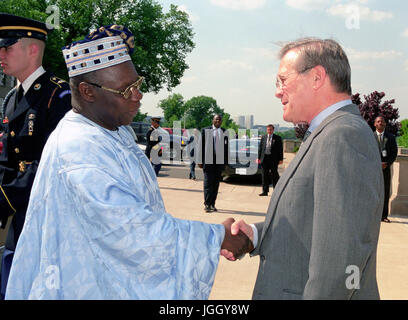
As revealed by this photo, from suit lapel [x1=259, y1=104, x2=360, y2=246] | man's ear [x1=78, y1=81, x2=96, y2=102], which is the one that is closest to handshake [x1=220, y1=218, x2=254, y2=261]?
suit lapel [x1=259, y1=104, x2=360, y2=246]

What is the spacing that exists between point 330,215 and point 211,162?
744 centimetres

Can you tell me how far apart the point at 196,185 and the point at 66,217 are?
38.4 ft

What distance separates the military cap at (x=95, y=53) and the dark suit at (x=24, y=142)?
99 cm

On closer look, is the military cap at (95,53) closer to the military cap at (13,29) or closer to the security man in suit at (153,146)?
the military cap at (13,29)

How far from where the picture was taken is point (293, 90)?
1.90 meters

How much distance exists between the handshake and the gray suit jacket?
201mm

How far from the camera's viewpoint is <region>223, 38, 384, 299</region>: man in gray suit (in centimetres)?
157

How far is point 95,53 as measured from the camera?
1950 millimetres

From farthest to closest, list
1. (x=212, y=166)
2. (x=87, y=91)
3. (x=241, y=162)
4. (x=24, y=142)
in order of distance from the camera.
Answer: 1. (x=241, y=162)
2. (x=212, y=166)
3. (x=24, y=142)
4. (x=87, y=91)

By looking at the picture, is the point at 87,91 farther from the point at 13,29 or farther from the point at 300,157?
the point at 13,29

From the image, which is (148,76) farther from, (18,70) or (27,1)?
(18,70)

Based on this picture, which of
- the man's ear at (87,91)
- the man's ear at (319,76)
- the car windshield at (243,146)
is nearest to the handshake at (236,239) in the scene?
the man's ear at (319,76)

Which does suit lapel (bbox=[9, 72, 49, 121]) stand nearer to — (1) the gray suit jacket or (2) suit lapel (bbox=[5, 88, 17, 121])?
(2) suit lapel (bbox=[5, 88, 17, 121])

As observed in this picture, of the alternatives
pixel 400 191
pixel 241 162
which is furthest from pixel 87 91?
pixel 241 162
